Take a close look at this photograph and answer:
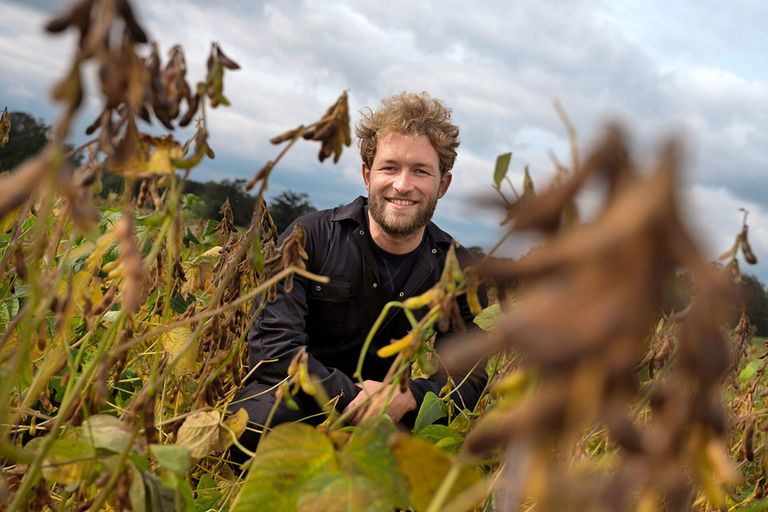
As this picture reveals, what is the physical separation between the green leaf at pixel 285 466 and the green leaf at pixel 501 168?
38cm

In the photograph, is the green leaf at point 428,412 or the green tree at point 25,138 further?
the green tree at point 25,138

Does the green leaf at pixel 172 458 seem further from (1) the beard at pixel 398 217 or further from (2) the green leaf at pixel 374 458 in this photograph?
(1) the beard at pixel 398 217

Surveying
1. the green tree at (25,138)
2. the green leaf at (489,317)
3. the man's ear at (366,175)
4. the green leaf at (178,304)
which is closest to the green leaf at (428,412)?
the green leaf at (489,317)

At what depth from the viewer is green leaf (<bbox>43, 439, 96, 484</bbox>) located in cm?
102

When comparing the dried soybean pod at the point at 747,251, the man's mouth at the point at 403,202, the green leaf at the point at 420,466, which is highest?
the dried soybean pod at the point at 747,251

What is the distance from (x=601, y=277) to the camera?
13.7 inches

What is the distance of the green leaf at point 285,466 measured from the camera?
0.92 m

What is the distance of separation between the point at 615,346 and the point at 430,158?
315cm

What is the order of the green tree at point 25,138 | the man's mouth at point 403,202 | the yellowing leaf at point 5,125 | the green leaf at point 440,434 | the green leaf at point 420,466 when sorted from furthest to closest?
1. the green tree at point 25,138
2. the man's mouth at point 403,202
3. the yellowing leaf at point 5,125
4. the green leaf at point 440,434
5. the green leaf at point 420,466

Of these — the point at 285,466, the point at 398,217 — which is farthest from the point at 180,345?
the point at 398,217

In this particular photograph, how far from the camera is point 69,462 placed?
999mm

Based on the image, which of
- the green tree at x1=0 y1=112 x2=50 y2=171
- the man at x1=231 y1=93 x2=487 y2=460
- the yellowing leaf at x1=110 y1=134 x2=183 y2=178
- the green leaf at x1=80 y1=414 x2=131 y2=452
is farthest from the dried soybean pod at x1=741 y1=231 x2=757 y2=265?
the green tree at x1=0 y1=112 x2=50 y2=171

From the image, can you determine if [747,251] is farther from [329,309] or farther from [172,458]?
[329,309]

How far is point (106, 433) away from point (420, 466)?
1.59 ft
